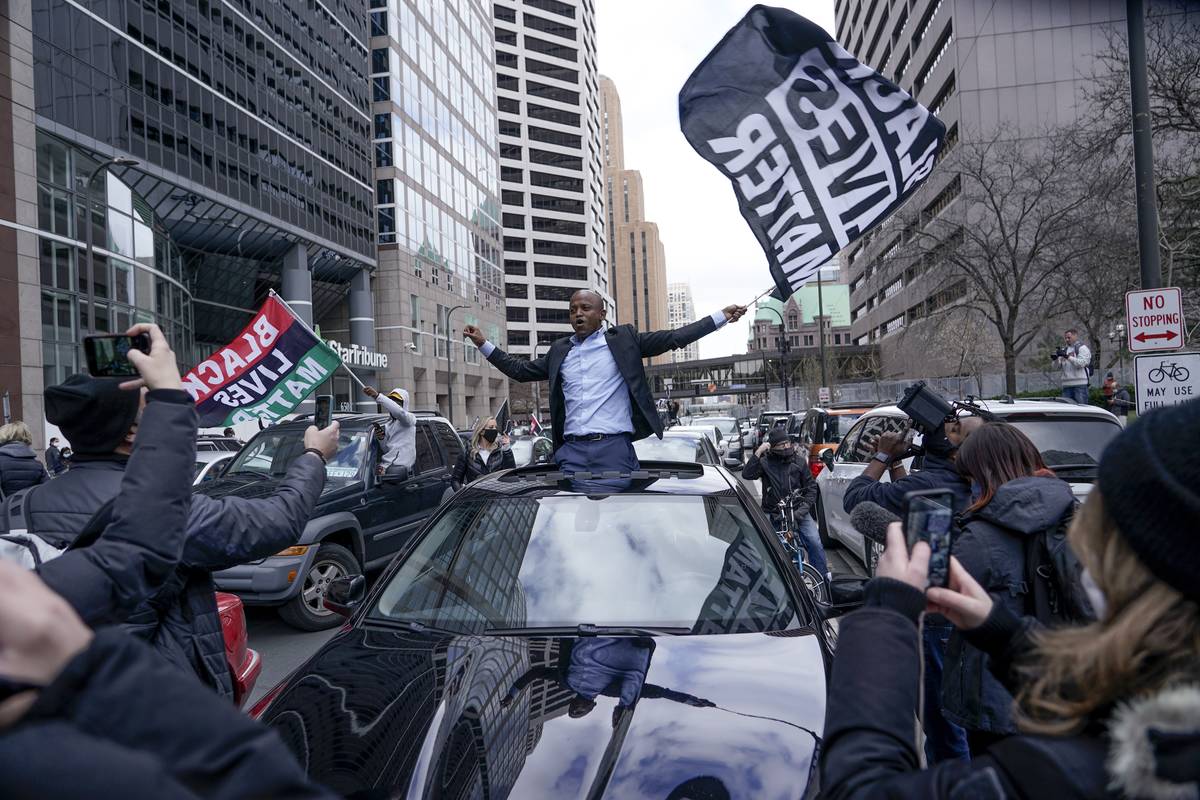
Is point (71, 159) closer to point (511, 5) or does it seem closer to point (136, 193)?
point (136, 193)

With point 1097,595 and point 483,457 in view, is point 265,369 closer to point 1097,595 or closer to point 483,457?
point 483,457

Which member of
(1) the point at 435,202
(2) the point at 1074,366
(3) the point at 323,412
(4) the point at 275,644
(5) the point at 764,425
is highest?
(1) the point at 435,202

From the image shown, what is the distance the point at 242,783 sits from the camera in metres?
0.94

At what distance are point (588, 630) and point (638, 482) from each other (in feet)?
3.26

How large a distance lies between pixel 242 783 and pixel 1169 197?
1938 centimetres

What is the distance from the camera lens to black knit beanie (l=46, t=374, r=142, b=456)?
7.69 feet

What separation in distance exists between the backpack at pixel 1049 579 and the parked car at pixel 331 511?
572 centimetres

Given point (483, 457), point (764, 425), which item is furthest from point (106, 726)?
point (764, 425)

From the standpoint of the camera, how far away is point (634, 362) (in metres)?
5.42

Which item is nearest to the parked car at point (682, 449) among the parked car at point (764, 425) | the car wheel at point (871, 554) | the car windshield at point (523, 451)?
the car wheel at point (871, 554)

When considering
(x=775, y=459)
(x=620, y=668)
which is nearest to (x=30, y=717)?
(x=620, y=668)

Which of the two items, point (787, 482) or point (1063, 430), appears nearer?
point (1063, 430)

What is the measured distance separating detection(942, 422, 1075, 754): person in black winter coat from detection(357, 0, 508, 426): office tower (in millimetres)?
46929

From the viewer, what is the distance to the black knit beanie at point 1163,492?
1088mm
